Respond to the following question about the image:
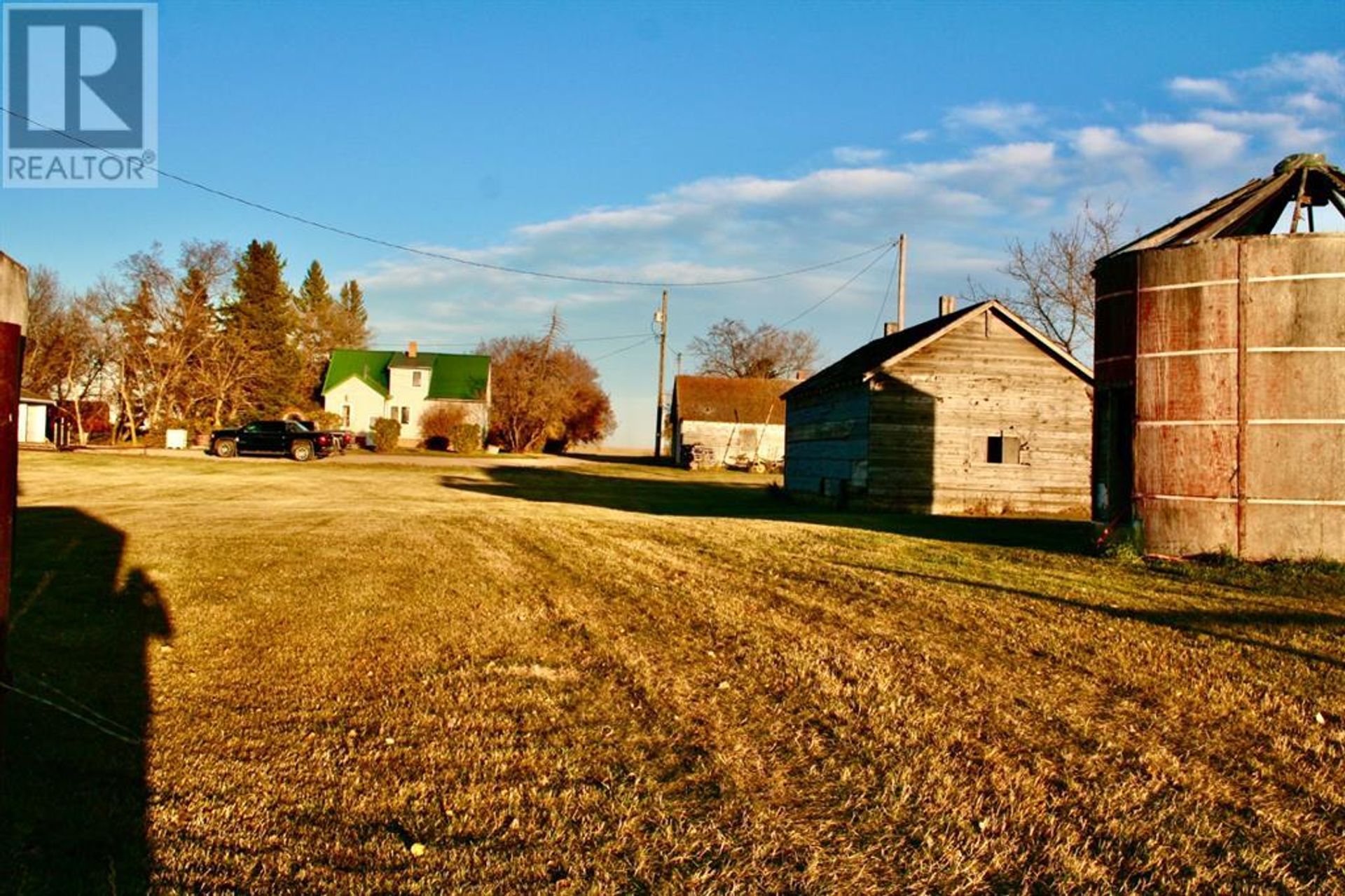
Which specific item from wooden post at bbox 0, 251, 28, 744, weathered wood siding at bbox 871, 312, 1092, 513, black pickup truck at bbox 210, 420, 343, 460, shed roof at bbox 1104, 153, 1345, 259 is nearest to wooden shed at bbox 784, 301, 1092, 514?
weathered wood siding at bbox 871, 312, 1092, 513

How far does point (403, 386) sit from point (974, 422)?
57926 mm

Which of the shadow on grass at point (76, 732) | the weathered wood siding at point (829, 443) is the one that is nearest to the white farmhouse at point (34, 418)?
the weathered wood siding at point (829, 443)

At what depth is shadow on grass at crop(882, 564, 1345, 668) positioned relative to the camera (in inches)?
338

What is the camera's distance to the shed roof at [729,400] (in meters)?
62.2

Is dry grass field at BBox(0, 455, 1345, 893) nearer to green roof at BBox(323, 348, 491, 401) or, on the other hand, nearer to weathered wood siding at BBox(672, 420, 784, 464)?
weathered wood siding at BBox(672, 420, 784, 464)

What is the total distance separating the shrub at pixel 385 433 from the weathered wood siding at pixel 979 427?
39531mm

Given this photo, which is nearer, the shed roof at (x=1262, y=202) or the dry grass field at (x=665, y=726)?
the dry grass field at (x=665, y=726)

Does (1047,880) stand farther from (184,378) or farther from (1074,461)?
(184,378)

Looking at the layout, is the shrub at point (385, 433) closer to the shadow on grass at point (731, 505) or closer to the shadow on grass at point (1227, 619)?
the shadow on grass at point (731, 505)

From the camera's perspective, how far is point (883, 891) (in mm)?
3877

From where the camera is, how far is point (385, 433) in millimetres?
58094

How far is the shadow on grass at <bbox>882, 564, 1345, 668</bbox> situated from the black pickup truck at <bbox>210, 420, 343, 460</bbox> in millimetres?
39679

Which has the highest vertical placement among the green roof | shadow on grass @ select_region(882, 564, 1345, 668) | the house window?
the green roof

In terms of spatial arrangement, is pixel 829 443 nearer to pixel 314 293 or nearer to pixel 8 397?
pixel 8 397
